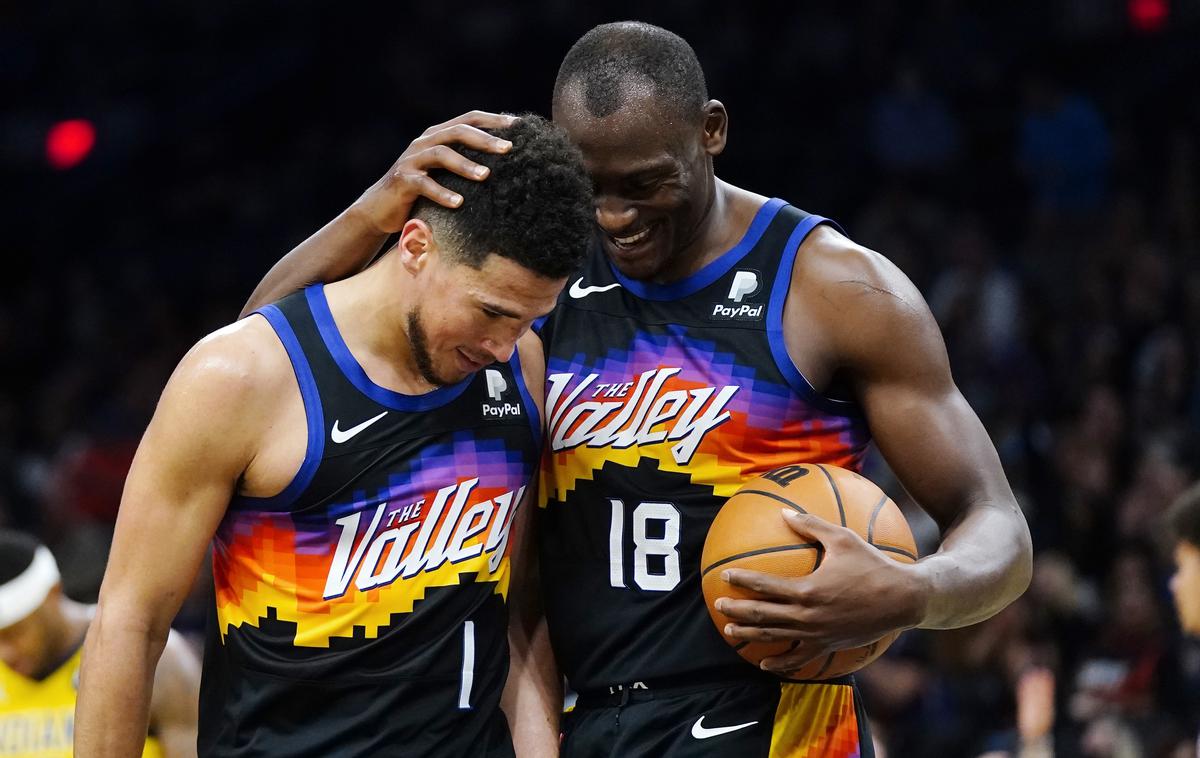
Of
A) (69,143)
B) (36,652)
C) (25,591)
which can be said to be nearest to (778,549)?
(25,591)

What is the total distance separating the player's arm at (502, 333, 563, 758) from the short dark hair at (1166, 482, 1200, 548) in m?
2.11

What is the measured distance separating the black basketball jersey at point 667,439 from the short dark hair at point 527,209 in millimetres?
491

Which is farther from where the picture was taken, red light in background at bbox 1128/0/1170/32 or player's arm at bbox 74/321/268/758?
red light in background at bbox 1128/0/1170/32

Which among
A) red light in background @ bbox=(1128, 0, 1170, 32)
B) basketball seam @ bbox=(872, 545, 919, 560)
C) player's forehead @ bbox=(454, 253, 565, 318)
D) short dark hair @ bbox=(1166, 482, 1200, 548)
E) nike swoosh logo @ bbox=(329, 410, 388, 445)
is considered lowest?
red light in background @ bbox=(1128, 0, 1170, 32)

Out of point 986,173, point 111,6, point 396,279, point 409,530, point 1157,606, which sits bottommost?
point 1157,606

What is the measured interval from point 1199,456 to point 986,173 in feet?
10.8

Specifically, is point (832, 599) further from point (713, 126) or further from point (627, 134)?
point (713, 126)

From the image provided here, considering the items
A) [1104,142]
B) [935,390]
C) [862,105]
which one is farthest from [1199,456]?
[935,390]

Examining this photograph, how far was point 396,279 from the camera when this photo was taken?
3264 mm

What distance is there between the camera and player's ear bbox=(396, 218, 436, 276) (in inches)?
126

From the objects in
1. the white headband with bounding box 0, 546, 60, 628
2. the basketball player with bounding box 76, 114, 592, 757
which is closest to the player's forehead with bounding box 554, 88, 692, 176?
the basketball player with bounding box 76, 114, 592, 757

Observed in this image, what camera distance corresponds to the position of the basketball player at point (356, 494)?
3061 millimetres

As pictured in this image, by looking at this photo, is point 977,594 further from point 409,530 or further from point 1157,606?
point 1157,606

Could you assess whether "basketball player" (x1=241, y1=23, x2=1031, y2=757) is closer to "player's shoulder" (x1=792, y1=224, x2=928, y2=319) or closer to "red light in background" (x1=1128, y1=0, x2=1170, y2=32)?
"player's shoulder" (x1=792, y1=224, x2=928, y2=319)
